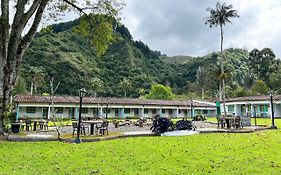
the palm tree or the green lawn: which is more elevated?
the palm tree

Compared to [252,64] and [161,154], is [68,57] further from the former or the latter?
[161,154]

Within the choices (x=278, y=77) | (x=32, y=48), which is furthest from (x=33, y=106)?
(x=278, y=77)

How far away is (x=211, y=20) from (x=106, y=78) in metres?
43.0

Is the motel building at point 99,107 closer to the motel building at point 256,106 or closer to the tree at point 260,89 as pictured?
the motel building at point 256,106

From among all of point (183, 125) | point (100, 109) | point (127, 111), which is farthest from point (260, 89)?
point (183, 125)

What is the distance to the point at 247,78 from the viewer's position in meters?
63.4

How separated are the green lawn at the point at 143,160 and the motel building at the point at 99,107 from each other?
2427cm

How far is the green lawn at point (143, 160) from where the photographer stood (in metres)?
6.09

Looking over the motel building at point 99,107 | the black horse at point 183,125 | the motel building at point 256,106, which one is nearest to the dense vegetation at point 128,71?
the motel building at point 256,106

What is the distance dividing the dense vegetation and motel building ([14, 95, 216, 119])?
8.72m

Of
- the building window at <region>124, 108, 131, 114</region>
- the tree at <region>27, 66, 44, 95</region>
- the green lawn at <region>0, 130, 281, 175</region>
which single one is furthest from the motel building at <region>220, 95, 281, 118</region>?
the tree at <region>27, 66, 44, 95</region>

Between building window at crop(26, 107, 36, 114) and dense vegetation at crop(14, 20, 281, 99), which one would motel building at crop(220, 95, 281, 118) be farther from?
building window at crop(26, 107, 36, 114)

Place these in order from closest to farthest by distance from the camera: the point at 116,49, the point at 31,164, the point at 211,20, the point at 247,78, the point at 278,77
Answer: the point at 31,164 < the point at 211,20 < the point at 278,77 < the point at 247,78 < the point at 116,49

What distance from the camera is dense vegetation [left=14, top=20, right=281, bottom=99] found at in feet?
193
